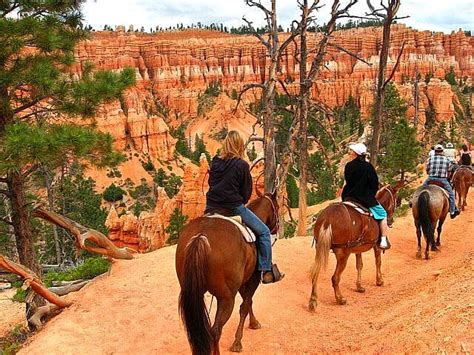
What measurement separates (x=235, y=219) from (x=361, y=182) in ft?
10.6

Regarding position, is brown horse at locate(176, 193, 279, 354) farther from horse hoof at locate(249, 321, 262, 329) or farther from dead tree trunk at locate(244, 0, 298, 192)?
dead tree trunk at locate(244, 0, 298, 192)

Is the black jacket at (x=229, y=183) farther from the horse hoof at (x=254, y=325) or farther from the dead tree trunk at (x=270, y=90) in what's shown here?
the dead tree trunk at (x=270, y=90)

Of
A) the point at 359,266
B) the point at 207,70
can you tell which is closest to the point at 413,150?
the point at 359,266

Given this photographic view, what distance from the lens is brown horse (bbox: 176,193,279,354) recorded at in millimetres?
5215

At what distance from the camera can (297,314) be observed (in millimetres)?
7914

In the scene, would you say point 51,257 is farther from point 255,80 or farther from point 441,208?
point 255,80

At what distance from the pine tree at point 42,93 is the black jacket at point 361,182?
472 centimetres

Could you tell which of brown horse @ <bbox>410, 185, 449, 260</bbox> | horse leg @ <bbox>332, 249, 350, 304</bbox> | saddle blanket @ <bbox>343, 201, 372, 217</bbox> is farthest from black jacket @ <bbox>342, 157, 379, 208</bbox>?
brown horse @ <bbox>410, 185, 449, 260</bbox>

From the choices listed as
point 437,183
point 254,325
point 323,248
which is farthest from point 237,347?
point 437,183

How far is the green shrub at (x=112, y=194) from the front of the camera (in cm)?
5559

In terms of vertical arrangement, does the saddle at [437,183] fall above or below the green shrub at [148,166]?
above

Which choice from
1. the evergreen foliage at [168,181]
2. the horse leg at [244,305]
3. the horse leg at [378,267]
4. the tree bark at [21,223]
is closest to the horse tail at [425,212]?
the horse leg at [378,267]

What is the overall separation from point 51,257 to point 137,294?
846 inches

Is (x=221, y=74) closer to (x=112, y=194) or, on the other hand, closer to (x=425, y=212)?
(x=112, y=194)
